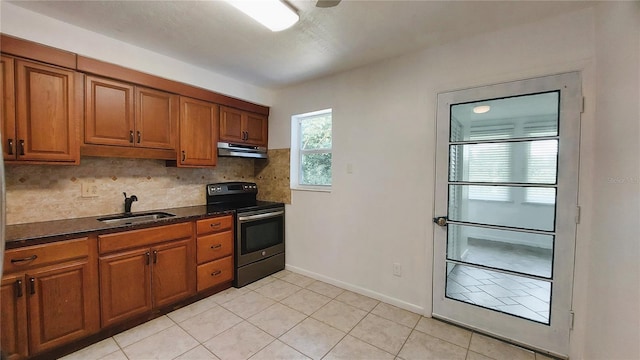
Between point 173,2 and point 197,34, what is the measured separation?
1.29 feet

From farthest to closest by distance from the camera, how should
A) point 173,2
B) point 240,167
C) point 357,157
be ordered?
point 240,167 < point 357,157 < point 173,2

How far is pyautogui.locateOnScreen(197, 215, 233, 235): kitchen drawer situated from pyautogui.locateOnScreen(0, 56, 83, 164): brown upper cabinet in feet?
3.58

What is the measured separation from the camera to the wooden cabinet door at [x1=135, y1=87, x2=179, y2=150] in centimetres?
242

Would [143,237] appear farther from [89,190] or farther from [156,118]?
[156,118]

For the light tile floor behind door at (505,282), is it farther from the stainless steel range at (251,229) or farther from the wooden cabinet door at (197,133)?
the wooden cabinet door at (197,133)

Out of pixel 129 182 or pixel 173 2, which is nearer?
pixel 173 2

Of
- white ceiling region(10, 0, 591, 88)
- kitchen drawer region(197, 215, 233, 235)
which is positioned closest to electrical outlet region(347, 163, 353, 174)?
white ceiling region(10, 0, 591, 88)

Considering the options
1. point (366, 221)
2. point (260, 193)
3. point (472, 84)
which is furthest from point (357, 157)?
point (260, 193)

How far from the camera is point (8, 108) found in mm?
1768

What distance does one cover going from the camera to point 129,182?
8.61ft

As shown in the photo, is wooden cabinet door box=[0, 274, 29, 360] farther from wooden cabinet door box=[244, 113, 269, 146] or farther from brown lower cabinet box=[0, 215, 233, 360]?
wooden cabinet door box=[244, 113, 269, 146]

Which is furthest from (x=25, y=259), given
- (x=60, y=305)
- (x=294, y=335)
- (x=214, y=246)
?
(x=294, y=335)

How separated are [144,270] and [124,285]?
0.53 feet

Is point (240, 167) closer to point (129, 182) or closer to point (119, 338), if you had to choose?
point (129, 182)
